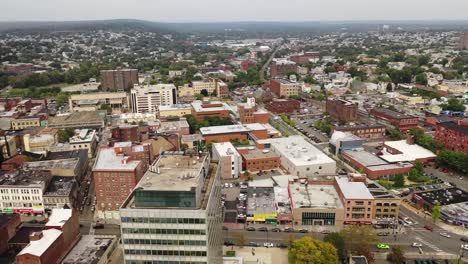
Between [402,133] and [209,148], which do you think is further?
[402,133]

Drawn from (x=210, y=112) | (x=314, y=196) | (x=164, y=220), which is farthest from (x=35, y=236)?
(x=210, y=112)

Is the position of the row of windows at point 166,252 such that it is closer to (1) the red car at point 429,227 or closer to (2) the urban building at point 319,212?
(2) the urban building at point 319,212

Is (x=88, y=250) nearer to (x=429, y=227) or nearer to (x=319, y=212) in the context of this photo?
(x=319, y=212)

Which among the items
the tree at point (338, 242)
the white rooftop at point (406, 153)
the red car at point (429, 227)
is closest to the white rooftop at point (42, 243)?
the tree at point (338, 242)

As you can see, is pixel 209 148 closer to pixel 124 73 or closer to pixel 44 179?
pixel 44 179

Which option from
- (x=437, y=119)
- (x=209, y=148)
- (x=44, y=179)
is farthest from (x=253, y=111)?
(x=44, y=179)

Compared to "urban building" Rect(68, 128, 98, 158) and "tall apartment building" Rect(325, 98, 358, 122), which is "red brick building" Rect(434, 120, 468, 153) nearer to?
"tall apartment building" Rect(325, 98, 358, 122)
